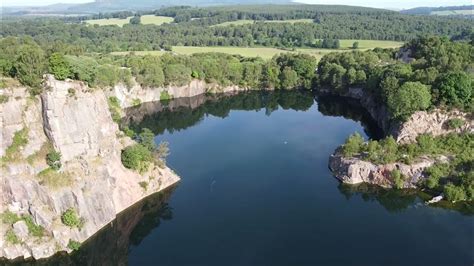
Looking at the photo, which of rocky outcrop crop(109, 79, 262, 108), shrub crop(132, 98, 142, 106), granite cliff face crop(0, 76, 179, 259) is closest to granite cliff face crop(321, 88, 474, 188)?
granite cliff face crop(0, 76, 179, 259)

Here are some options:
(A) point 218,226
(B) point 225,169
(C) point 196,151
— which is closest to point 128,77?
(C) point 196,151

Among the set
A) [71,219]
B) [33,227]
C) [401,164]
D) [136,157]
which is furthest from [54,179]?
[401,164]

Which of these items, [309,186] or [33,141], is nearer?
[33,141]

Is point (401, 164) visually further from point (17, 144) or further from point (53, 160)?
point (17, 144)

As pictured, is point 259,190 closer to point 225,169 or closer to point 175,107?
point 225,169

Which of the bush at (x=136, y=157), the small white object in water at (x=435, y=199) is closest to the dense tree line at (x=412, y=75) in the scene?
the small white object in water at (x=435, y=199)

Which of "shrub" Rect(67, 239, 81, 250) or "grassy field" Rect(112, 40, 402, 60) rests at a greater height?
"grassy field" Rect(112, 40, 402, 60)

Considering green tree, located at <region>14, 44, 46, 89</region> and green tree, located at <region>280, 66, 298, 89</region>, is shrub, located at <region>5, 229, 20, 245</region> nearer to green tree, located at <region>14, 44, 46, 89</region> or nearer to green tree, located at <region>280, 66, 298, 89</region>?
green tree, located at <region>14, 44, 46, 89</region>

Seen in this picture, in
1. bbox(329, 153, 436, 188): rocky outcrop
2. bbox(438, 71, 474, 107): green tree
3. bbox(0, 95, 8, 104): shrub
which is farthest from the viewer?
bbox(438, 71, 474, 107): green tree
